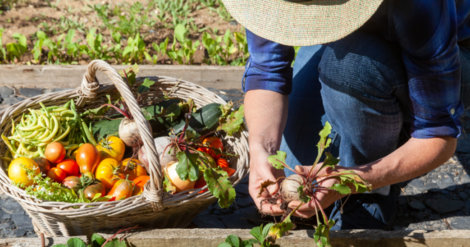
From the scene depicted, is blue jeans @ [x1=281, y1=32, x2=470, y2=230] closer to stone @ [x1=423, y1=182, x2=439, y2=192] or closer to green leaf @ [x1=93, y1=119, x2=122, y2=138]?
stone @ [x1=423, y1=182, x2=439, y2=192]

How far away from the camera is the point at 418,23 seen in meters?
1.25

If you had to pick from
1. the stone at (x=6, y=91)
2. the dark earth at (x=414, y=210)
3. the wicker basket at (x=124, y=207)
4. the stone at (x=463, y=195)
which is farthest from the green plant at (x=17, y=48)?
the stone at (x=463, y=195)

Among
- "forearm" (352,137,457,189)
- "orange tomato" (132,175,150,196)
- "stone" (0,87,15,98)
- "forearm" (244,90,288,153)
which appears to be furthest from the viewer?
"stone" (0,87,15,98)

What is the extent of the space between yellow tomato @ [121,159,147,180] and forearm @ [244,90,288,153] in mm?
613

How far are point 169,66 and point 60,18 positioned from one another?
57.3 inches

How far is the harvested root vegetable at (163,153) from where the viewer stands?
71.7 inches

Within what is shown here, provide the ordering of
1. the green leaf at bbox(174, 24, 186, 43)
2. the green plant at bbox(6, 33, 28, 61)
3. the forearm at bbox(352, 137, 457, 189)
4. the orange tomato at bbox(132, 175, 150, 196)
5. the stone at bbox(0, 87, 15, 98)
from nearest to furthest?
the forearm at bbox(352, 137, 457, 189) < the orange tomato at bbox(132, 175, 150, 196) < the stone at bbox(0, 87, 15, 98) < the green plant at bbox(6, 33, 28, 61) < the green leaf at bbox(174, 24, 186, 43)

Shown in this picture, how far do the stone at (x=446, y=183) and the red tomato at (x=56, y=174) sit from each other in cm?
207

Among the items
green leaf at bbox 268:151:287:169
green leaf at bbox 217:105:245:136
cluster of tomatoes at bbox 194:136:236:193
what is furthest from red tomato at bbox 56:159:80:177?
green leaf at bbox 268:151:287:169

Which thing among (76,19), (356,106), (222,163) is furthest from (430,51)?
(76,19)

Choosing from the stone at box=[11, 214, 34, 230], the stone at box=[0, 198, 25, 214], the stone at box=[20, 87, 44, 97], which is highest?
the stone at box=[20, 87, 44, 97]

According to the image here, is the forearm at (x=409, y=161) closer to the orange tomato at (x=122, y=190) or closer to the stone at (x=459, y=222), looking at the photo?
the stone at (x=459, y=222)

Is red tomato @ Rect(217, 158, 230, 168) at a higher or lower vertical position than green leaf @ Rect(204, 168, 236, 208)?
lower

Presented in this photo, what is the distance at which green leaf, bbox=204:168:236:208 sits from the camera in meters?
1.40
